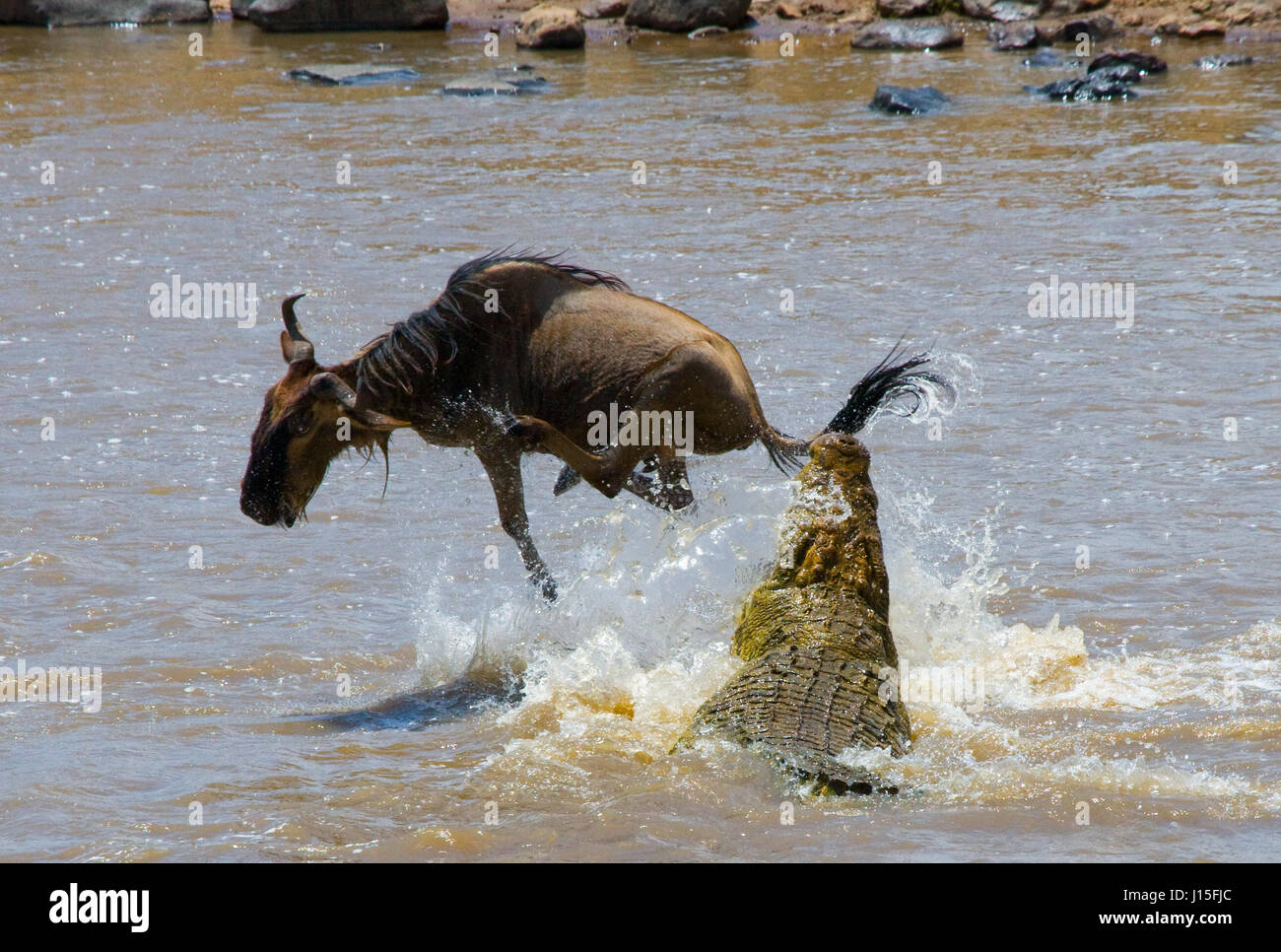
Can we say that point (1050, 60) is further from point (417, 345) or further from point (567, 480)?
point (417, 345)

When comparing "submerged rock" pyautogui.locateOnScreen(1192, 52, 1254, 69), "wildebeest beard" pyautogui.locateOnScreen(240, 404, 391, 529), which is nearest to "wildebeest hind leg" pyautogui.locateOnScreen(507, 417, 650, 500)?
"wildebeest beard" pyautogui.locateOnScreen(240, 404, 391, 529)

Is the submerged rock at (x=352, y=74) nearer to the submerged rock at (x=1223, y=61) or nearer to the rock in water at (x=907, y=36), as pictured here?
the rock in water at (x=907, y=36)

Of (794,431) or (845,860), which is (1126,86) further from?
(845,860)

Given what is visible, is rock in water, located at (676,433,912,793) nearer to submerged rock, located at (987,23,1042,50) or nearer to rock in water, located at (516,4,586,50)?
submerged rock, located at (987,23,1042,50)

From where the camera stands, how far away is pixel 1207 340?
976 cm

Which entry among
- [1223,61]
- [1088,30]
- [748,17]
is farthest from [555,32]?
[1223,61]

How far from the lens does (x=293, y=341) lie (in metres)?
6.13

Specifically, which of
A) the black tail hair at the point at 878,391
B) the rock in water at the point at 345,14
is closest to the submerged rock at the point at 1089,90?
the rock in water at the point at 345,14

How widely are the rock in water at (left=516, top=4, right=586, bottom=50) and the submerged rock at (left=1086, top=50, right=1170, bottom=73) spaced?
7659 millimetres

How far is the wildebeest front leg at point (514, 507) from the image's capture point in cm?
619

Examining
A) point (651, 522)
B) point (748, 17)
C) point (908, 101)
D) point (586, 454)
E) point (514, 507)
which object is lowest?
point (651, 522)

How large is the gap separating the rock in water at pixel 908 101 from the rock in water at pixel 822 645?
12.5m

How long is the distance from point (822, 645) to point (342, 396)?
2041mm

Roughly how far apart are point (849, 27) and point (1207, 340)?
15.5 m
